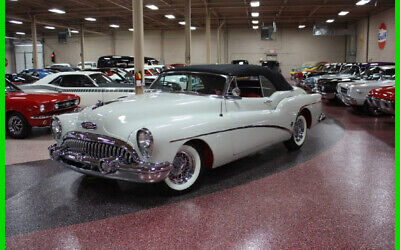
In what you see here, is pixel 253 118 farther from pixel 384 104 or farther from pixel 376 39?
pixel 376 39

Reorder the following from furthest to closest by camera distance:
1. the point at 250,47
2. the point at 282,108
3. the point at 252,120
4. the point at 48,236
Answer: the point at 250,47
the point at 282,108
the point at 252,120
the point at 48,236

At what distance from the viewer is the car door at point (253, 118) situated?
5.05 metres

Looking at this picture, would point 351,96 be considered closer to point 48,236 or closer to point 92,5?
point 48,236

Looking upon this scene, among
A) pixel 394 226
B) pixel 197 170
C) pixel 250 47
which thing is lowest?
pixel 394 226

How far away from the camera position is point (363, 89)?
10812 millimetres

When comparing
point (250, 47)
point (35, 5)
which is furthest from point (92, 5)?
point (250, 47)

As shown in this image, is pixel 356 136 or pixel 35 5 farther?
pixel 35 5

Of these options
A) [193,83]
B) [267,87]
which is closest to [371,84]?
[267,87]

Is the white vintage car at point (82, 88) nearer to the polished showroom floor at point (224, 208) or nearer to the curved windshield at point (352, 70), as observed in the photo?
the polished showroom floor at point (224, 208)

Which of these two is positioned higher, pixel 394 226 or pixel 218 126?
pixel 218 126

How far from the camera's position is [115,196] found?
447 cm

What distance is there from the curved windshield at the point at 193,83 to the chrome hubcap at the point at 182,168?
1.12 meters

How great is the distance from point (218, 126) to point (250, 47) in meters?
33.0

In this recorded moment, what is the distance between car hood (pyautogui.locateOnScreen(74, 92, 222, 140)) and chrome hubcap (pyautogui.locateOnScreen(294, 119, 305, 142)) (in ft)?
7.83
